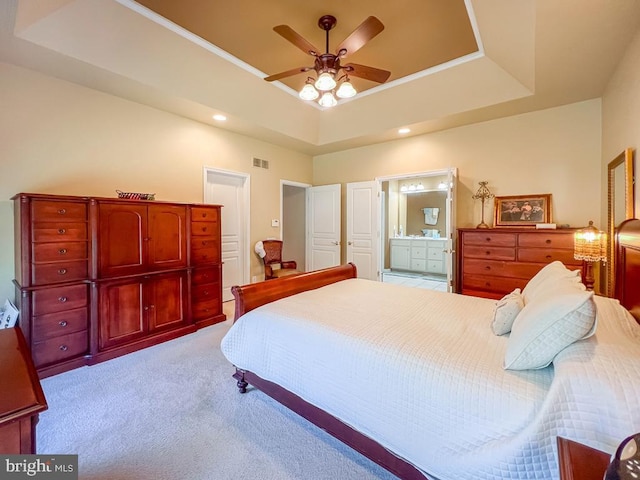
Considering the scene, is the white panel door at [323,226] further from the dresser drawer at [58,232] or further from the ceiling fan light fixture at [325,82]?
the dresser drawer at [58,232]

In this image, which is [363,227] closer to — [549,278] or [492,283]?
[492,283]

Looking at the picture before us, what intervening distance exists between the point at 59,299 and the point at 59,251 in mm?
439

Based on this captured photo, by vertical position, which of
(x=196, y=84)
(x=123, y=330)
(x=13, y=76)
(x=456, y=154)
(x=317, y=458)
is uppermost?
(x=196, y=84)

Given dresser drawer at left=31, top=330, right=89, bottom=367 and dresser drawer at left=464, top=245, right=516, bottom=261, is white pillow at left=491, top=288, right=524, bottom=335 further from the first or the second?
dresser drawer at left=31, top=330, right=89, bottom=367

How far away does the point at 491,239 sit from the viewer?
3.68 meters

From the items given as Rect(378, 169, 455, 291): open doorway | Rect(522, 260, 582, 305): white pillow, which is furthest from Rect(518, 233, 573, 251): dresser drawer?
Rect(378, 169, 455, 291): open doorway

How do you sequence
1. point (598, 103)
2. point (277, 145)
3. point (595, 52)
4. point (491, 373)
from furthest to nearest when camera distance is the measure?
1. point (277, 145)
2. point (598, 103)
3. point (595, 52)
4. point (491, 373)

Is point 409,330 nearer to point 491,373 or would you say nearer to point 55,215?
point 491,373

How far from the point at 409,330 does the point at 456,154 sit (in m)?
3.70

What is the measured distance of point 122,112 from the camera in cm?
346

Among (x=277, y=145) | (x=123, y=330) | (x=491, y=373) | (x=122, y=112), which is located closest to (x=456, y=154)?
(x=277, y=145)

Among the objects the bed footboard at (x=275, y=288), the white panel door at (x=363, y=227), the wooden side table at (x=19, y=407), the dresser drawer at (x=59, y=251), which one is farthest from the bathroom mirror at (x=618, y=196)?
the dresser drawer at (x=59, y=251)

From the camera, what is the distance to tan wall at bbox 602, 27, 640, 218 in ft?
7.01

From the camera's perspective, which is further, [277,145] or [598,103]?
[277,145]
